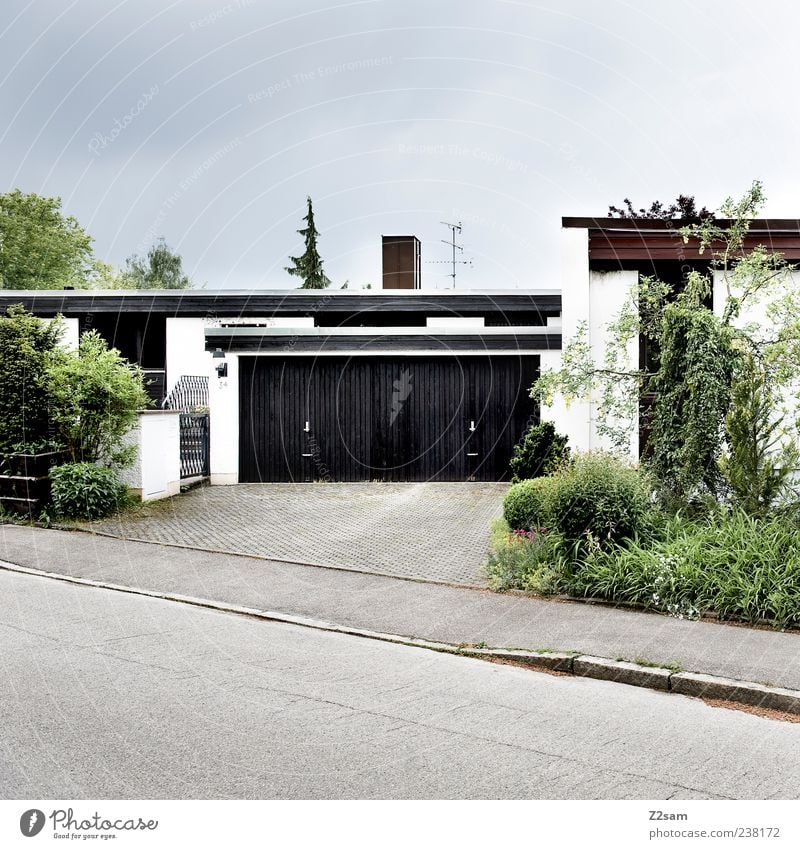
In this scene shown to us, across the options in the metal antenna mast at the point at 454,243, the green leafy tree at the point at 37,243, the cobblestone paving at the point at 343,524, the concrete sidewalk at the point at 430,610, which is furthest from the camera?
the green leafy tree at the point at 37,243

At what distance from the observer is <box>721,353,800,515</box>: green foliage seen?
30.4 feet

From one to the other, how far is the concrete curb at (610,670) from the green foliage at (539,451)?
6.15 metres

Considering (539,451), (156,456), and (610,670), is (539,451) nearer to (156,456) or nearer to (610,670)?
(156,456)

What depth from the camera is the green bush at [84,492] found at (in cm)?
1239

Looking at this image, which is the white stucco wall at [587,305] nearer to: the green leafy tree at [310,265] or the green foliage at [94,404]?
the green foliage at [94,404]

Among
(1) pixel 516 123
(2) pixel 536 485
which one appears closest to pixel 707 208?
(1) pixel 516 123

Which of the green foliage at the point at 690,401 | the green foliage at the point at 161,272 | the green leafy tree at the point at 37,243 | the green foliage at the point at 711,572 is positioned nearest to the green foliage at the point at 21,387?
the green foliage at the point at 711,572

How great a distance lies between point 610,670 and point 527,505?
4.38m

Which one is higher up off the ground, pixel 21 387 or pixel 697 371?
pixel 697 371

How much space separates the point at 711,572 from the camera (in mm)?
7660

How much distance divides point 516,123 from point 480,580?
6556mm

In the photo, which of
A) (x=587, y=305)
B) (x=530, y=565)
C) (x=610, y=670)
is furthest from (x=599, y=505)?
(x=587, y=305)

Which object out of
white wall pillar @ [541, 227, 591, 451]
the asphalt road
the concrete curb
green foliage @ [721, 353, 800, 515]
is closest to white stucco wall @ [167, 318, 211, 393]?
white wall pillar @ [541, 227, 591, 451]

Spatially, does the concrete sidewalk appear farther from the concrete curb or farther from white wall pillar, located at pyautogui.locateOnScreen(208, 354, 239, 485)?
white wall pillar, located at pyautogui.locateOnScreen(208, 354, 239, 485)
